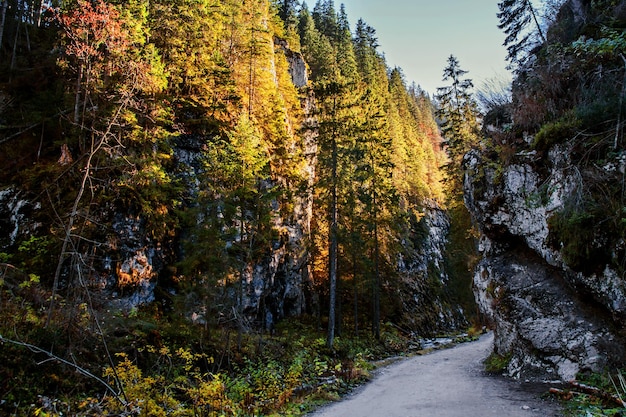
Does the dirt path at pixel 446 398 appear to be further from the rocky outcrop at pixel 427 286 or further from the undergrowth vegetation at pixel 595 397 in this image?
the rocky outcrop at pixel 427 286

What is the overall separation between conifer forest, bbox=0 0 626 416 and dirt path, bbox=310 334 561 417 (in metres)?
1.00

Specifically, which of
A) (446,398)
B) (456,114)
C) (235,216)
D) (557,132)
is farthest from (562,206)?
(456,114)

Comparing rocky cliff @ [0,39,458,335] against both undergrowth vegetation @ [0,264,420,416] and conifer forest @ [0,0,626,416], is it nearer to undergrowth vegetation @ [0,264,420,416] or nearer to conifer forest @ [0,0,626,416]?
conifer forest @ [0,0,626,416]

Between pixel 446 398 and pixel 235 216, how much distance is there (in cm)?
1026

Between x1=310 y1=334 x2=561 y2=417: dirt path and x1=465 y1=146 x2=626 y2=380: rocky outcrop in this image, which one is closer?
x1=310 y1=334 x2=561 y2=417: dirt path

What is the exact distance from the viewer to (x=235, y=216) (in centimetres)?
1508

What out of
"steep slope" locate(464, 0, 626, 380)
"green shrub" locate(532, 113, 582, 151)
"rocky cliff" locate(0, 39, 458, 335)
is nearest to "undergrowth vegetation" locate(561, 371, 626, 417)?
"steep slope" locate(464, 0, 626, 380)

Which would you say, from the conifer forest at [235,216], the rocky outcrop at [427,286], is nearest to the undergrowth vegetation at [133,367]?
the conifer forest at [235,216]

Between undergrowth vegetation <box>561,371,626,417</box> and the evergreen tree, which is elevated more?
the evergreen tree

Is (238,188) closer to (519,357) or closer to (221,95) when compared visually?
(221,95)

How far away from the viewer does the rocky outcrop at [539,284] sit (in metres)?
8.27

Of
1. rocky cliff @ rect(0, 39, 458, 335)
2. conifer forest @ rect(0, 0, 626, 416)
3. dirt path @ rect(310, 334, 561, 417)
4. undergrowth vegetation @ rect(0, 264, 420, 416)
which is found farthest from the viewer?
rocky cliff @ rect(0, 39, 458, 335)

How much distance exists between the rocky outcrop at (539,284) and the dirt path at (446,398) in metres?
1.13

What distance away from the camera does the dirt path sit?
7.12 meters
